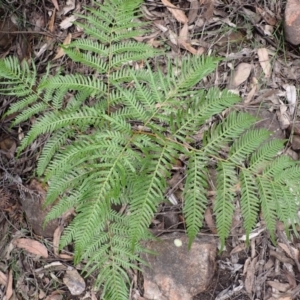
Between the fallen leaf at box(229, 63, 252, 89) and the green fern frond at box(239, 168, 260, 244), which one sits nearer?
the green fern frond at box(239, 168, 260, 244)

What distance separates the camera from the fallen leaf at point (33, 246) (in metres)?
3.41

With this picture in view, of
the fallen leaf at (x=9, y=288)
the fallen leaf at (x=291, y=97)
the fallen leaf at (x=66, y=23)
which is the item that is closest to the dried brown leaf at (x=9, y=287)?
the fallen leaf at (x=9, y=288)

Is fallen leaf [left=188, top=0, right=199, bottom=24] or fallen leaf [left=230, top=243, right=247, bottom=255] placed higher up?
→ fallen leaf [left=188, top=0, right=199, bottom=24]

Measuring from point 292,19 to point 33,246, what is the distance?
2722 mm

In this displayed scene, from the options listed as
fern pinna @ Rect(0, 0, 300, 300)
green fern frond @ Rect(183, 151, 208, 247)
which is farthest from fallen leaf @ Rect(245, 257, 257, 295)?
green fern frond @ Rect(183, 151, 208, 247)

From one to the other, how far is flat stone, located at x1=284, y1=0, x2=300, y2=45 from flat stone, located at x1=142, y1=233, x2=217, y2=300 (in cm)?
166

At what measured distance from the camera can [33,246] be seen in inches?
135

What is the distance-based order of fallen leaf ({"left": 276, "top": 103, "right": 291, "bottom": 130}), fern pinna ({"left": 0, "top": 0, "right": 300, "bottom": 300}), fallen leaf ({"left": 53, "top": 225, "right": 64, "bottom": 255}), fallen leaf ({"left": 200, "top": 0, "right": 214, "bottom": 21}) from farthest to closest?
1. fallen leaf ({"left": 53, "top": 225, "right": 64, "bottom": 255})
2. fallen leaf ({"left": 200, "top": 0, "right": 214, "bottom": 21})
3. fallen leaf ({"left": 276, "top": 103, "right": 291, "bottom": 130})
4. fern pinna ({"left": 0, "top": 0, "right": 300, "bottom": 300})

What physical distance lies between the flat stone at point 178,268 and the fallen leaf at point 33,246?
86 centimetres

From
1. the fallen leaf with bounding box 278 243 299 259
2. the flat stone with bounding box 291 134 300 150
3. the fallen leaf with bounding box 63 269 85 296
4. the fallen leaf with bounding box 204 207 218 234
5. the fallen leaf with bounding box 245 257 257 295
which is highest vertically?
the flat stone with bounding box 291 134 300 150

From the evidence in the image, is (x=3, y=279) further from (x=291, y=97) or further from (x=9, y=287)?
(x=291, y=97)

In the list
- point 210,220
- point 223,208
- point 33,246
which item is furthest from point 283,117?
point 33,246

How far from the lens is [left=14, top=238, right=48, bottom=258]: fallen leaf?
134 inches

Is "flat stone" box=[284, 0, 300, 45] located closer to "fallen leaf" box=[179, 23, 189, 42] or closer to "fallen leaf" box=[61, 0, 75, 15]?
"fallen leaf" box=[179, 23, 189, 42]
